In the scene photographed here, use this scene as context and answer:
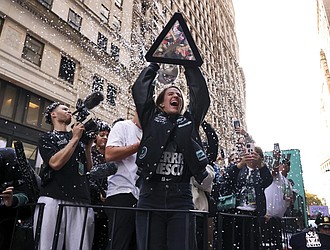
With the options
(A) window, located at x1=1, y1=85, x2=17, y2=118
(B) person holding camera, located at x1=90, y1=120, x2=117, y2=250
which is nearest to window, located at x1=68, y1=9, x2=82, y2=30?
(A) window, located at x1=1, y1=85, x2=17, y2=118

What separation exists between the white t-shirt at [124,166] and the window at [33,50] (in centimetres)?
1084

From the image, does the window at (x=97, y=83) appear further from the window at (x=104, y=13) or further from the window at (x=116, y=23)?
the window at (x=116, y=23)

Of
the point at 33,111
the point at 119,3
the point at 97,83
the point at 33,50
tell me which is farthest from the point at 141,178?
the point at 119,3

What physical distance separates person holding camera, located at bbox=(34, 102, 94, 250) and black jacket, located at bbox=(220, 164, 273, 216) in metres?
1.93

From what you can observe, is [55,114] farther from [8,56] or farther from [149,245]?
[8,56]

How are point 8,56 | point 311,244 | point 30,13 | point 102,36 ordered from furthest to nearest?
point 102,36, point 30,13, point 8,56, point 311,244

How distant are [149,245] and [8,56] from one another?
11233 mm

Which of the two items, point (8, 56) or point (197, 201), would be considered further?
point (8, 56)

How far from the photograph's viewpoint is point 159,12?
25.0 meters

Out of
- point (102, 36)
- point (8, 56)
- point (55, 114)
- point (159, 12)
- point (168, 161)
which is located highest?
point (159, 12)

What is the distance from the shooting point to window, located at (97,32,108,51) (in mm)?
15719

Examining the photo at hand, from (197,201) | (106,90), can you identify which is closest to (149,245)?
(197,201)

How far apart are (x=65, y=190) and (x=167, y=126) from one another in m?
1.05

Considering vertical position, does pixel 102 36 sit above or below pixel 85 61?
above
